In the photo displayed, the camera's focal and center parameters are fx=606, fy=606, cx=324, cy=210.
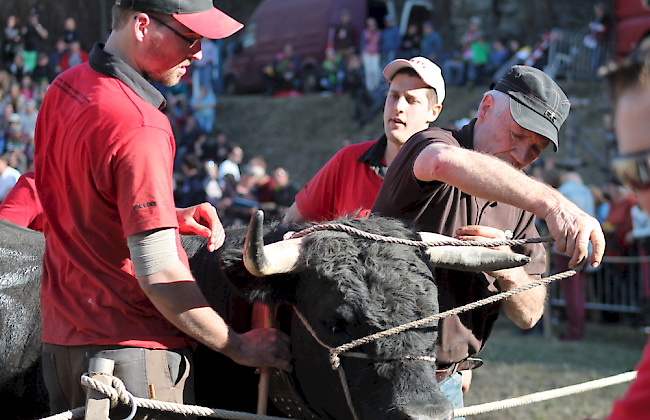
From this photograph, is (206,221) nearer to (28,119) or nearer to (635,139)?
(635,139)

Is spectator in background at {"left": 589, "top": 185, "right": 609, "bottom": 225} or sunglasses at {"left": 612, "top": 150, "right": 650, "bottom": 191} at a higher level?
sunglasses at {"left": 612, "top": 150, "right": 650, "bottom": 191}

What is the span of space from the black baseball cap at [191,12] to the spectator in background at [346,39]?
19.0 m

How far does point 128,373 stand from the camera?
7.20ft

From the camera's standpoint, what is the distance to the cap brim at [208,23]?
7.43 ft

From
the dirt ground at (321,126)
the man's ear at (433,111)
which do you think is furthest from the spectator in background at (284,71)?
the man's ear at (433,111)

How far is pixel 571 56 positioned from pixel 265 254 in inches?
738

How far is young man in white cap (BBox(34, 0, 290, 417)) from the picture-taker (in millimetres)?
2088

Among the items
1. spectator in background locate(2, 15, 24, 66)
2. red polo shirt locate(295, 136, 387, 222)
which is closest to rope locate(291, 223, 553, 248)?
red polo shirt locate(295, 136, 387, 222)

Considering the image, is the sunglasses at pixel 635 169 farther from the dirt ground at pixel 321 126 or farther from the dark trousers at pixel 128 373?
the dirt ground at pixel 321 126

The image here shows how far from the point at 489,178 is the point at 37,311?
2229mm

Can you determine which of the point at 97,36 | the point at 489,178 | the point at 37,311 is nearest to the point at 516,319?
the point at 489,178

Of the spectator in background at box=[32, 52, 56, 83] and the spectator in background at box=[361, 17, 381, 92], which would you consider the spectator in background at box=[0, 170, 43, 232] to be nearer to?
the spectator in background at box=[361, 17, 381, 92]

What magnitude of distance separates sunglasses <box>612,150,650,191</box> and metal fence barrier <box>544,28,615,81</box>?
18517mm

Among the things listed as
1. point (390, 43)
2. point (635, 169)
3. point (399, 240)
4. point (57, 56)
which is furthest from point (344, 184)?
point (57, 56)
